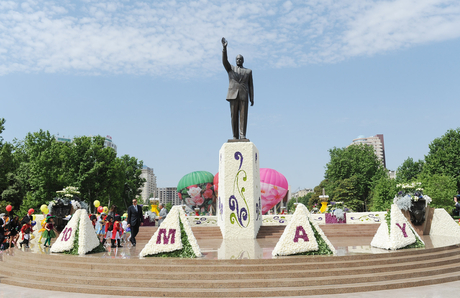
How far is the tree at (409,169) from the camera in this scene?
5050 cm

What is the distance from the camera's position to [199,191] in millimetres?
47688

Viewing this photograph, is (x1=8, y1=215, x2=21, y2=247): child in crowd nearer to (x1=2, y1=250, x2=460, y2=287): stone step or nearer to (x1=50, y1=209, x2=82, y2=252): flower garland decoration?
(x1=50, y1=209, x2=82, y2=252): flower garland decoration

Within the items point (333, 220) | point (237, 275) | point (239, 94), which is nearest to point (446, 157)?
point (333, 220)

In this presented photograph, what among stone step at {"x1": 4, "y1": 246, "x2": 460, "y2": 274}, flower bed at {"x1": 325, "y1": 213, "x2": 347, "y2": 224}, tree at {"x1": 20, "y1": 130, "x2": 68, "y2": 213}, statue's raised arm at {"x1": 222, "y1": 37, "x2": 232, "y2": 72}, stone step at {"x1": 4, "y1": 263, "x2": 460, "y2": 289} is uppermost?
statue's raised arm at {"x1": 222, "y1": 37, "x2": 232, "y2": 72}

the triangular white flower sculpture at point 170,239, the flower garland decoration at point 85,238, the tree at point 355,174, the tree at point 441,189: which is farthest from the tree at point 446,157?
the flower garland decoration at point 85,238

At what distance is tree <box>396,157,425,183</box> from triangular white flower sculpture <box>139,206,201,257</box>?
4871 cm

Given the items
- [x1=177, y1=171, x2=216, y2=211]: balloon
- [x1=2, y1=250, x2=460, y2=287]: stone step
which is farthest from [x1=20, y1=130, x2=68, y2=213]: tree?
[x1=2, y1=250, x2=460, y2=287]: stone step

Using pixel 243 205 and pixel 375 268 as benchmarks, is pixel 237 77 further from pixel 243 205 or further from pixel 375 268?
pixel 375 268

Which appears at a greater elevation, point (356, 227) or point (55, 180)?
point (55, 180)

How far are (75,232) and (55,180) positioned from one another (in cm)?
2708

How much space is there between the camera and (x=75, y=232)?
9.83 m

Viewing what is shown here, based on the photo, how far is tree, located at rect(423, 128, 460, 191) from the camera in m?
40.3

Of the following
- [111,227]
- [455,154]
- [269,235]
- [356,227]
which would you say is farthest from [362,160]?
[111,227]

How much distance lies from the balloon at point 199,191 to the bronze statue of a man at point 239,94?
1332 inches
